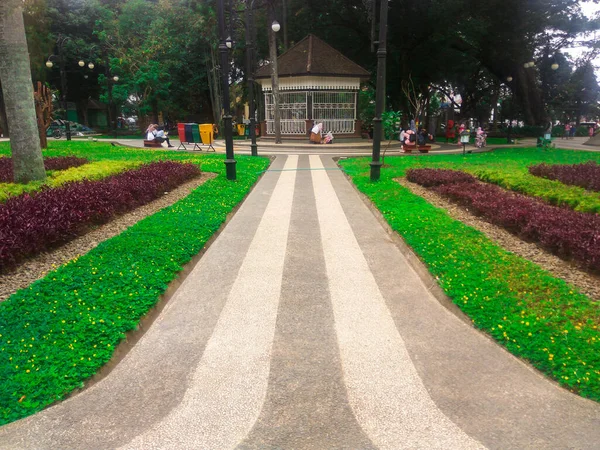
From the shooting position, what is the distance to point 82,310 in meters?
4.25

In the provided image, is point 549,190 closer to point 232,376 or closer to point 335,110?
point 232,376

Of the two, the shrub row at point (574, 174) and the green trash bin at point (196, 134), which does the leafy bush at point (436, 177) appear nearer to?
the shrub row at point (574, 174)

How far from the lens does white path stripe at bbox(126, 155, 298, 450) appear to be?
2.87m

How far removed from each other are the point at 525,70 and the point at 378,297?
36.7 metres

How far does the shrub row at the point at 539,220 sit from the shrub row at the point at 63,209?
690 cm

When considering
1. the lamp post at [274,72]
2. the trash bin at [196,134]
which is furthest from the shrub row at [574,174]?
the lamp post at [274,72]

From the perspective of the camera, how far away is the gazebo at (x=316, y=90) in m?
26.2

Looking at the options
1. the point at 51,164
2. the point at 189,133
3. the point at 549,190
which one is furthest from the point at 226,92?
the point at 189,133

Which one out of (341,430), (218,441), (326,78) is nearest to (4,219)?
(218,441)

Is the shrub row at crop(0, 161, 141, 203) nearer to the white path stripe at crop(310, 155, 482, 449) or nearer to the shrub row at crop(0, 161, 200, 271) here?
the shrub row at crop(0, 161, 200, 271)

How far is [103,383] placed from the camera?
344 cm

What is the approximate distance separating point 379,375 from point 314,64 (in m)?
25.2

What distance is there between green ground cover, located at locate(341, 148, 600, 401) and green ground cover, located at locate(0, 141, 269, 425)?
3384 mm

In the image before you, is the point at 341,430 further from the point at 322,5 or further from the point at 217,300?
the point at 322,5
